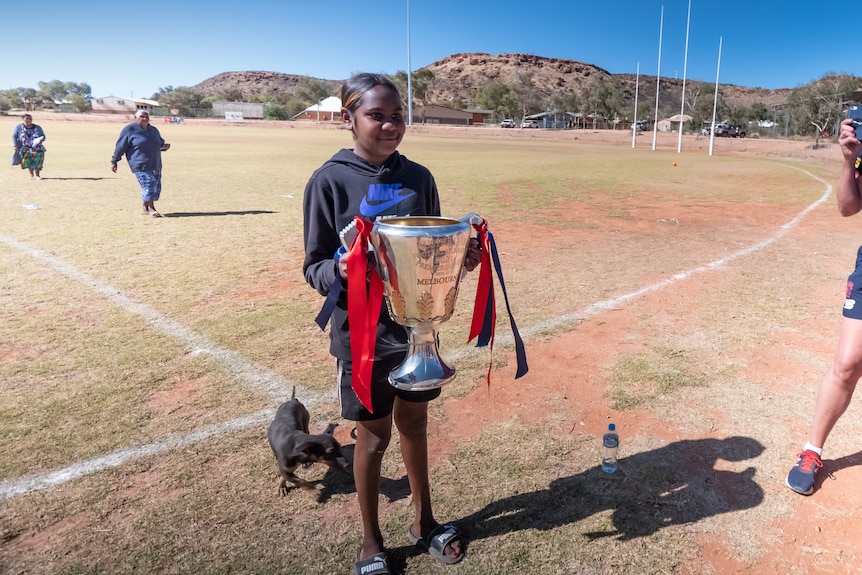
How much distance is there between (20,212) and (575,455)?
40.1ft

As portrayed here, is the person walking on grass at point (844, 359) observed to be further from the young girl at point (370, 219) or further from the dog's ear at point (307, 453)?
the dog's ear at point (307, 453)

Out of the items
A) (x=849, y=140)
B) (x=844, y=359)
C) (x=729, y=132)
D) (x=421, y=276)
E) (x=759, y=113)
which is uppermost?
(x=759, y=113)

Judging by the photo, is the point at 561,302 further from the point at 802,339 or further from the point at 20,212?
the point at 20,212

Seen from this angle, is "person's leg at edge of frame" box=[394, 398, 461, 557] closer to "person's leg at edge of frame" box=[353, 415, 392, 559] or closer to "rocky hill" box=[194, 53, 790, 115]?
"person's leg at edge of frame" box=[353, 415, 392, 559]

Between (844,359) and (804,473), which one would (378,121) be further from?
(804,473)

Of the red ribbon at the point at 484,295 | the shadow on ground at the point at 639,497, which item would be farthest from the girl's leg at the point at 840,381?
the red ribbon at the point at 484,295

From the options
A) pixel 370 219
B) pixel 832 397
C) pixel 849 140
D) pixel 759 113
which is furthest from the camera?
pixel 759 113

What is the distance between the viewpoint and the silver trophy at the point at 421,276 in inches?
71.7

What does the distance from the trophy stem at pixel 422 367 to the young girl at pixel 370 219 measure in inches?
9.1

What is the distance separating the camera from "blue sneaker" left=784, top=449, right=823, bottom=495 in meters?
2.91

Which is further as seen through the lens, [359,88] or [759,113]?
[759,113]

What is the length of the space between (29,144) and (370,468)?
18.3m

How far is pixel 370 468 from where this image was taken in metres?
2.33

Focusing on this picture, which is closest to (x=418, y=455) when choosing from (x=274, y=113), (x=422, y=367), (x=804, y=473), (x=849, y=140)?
(x=422, y=367)
